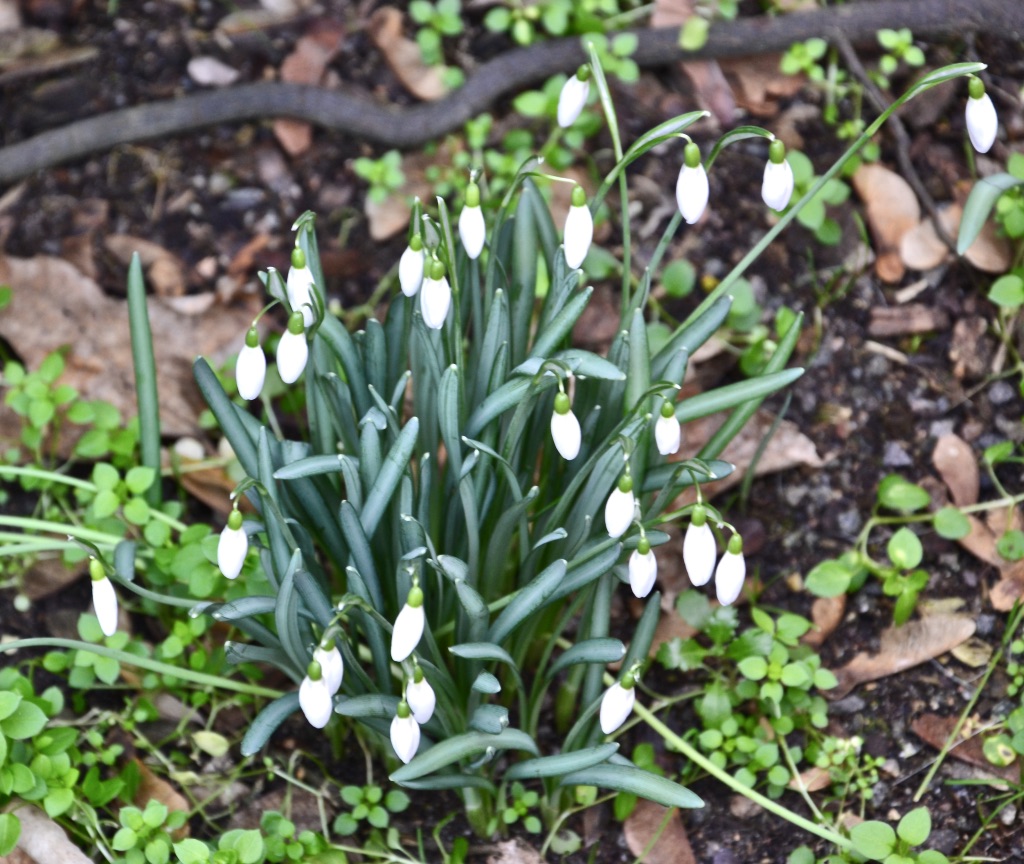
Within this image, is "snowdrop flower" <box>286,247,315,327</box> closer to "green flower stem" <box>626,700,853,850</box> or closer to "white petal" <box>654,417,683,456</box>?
"white petal" <box>654,417,683,456</box>

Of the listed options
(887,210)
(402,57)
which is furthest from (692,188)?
(402,57)

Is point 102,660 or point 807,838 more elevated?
point 102,660

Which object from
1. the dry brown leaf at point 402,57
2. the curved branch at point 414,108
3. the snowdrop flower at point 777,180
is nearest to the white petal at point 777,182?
the snowdrop flower at point 777,180

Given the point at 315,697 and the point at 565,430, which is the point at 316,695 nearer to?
the point at 315,697

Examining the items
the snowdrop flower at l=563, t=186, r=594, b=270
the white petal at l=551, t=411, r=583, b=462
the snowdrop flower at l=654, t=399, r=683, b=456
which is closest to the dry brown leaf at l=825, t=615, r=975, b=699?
the snowdrop flower at l=654, t=399, r=683, b=456

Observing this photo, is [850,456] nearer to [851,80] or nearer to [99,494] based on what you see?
[851,80]

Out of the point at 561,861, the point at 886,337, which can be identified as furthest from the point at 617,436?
the point at 886,337

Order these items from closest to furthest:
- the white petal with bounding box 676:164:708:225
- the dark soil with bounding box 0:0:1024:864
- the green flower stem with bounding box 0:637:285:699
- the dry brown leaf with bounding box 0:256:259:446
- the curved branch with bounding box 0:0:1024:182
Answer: the white petal with bounding box 676:164:708:225
the green flower stem with bounding box 0:637:285:699
the dark soil with bounding box 0:0:1024:864
the dry brown leaf with bounding box 0:256:259:446
the curved branch with bounding box 0:0:1024:182
